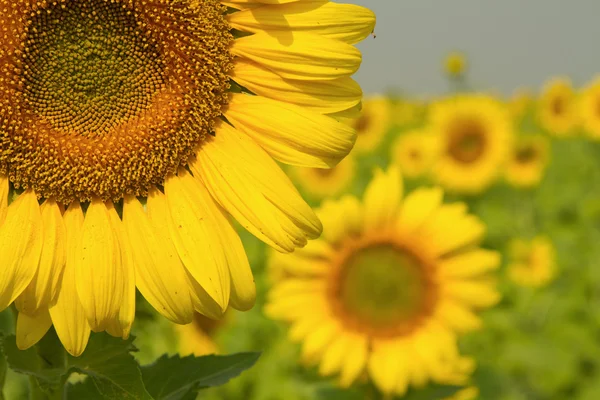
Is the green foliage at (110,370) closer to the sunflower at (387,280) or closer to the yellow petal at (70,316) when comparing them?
the yellow petal at (70,316)

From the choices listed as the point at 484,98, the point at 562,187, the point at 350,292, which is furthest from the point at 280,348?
the point at 562,187

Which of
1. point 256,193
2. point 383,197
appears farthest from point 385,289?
point 256,193

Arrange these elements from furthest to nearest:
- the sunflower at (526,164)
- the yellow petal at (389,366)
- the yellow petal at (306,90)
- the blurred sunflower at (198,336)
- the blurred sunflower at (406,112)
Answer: the blurred sunflower at (406,112), the sunflower at (526,164), the blurred sunflower at (198,336), the yellow petal at (389,366), the yellow petal at (306,90)

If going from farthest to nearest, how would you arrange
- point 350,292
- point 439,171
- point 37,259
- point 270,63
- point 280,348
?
point 439,171 → point 280,348 → point 350,292 → point 270,63 → point 37,259

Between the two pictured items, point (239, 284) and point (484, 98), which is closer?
point (239, 284)

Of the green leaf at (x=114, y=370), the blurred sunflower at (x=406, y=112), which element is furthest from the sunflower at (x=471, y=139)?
the blurred sunflower at (x=406, y=112)

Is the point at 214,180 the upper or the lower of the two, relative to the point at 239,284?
upper

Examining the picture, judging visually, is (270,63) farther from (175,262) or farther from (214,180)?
(175,262)
